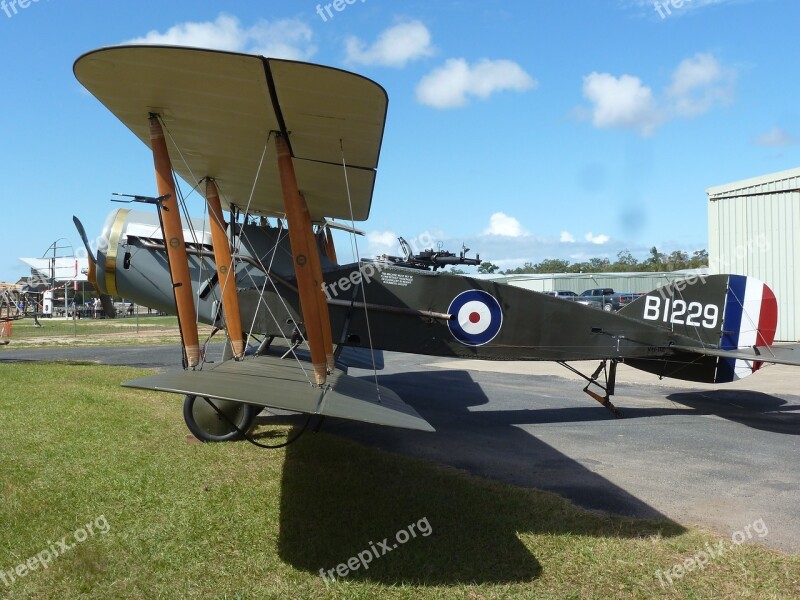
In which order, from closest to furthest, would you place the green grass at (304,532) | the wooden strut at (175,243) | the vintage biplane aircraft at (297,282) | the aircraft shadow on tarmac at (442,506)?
the green grass at (304,532) < the aircraft shadow on tarmac at (442,506) < the vintage biplane aircraft at (297,282) < the wooden strut at (175,243)

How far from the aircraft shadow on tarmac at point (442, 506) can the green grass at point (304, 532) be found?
0.7 inches

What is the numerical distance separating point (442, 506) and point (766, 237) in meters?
21.0

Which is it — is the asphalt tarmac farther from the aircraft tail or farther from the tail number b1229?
the tail number b1229

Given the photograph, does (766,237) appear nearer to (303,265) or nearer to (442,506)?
(442,506)

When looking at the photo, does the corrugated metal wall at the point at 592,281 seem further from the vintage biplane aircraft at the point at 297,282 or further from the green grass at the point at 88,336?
the vintage biplane aircraft at the point at 297,282

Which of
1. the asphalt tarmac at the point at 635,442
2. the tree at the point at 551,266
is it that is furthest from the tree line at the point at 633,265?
the asphalt tarmac at the point at 635,442

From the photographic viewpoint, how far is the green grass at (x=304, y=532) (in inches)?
Answer: 144

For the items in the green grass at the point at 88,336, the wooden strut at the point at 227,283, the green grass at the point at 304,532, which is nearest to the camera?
the green grass at the point at 304,532

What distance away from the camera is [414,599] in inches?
139

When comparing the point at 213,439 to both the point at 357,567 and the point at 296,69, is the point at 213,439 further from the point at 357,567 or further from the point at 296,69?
the point at 296,69

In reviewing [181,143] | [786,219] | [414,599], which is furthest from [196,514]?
[786,219]

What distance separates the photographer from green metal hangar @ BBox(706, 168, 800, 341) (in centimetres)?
2078

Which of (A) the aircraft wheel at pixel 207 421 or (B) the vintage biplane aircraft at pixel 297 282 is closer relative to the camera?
(B) the vintage biplane aircraft at pixel 297 282

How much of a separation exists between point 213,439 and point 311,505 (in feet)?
7.51
